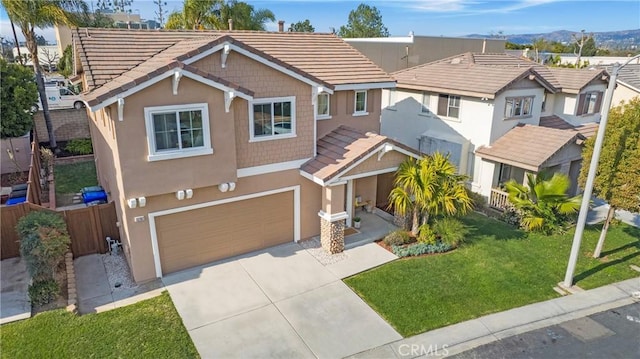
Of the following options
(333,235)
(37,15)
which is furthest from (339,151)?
(37,15)

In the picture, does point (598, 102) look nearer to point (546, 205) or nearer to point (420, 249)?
point (546, 205)

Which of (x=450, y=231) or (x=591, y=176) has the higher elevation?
(x=591, y=176)

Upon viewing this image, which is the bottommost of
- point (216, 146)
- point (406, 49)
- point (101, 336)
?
point (101, 336)

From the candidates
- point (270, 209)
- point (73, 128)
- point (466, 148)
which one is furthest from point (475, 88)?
point (73, 128)

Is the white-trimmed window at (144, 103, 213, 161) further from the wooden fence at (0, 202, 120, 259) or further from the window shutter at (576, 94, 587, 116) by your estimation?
the window shutter at (576, 94, 587, 116)

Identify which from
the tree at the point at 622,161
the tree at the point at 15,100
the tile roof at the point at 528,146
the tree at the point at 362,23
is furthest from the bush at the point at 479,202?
the tree at the point at 362,23

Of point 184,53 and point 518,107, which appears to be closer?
point 184,53

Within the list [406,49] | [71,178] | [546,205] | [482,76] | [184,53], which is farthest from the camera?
[406,49]

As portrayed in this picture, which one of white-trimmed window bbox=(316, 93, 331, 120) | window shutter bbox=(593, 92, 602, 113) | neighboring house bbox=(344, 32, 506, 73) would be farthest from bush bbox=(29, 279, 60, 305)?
neighboring house bbox=(344, 32, 506, 73)

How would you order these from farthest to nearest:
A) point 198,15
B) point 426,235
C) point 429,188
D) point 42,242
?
point 198,15
point 426,235
point 429,188
point 42,242
